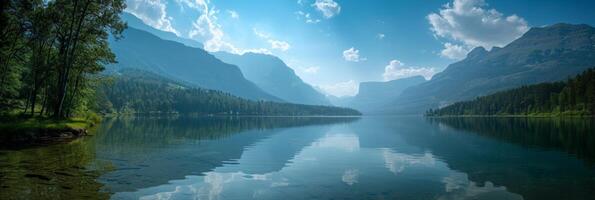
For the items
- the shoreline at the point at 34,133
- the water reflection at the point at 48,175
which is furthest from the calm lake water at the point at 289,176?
the shoreline at the point at 34,133

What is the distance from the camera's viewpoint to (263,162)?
114ft

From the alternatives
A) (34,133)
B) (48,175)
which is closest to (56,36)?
(34,133)

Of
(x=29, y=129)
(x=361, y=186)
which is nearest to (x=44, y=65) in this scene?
(x=29, y=129)

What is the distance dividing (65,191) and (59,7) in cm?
3782

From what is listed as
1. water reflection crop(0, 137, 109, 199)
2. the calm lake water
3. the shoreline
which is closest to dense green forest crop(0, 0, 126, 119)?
the shoreline

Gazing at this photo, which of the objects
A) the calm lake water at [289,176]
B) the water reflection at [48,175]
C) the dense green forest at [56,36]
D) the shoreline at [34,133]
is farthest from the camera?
the dense green forest at [56,36]

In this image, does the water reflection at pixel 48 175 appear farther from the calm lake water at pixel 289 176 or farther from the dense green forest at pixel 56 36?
the dense green forest at pixel 56 36

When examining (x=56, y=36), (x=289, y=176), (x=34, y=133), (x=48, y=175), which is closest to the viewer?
(x=48, y=175)

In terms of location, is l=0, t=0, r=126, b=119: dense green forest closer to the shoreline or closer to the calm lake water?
the shoreline

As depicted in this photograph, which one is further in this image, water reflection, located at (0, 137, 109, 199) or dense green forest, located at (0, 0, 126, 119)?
dense green forest, located at (0, 0, 126, 119)

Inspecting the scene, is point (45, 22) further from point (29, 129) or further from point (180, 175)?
point (180, 175)

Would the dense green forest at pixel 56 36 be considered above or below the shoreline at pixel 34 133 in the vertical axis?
above

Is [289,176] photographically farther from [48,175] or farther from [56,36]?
[56,36]

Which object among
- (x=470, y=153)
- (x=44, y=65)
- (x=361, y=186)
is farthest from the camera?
(x=44, y=65)
